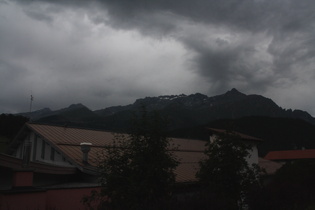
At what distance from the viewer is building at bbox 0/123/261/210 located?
10.7 metres

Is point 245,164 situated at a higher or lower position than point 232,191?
higher

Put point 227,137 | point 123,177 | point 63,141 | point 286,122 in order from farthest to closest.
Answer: point 286,122 → point 63,141 → point 227,137 → point 123,177

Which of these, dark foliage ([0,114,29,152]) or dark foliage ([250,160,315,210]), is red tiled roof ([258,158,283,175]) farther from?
dark foliage ([0,114,29,152])

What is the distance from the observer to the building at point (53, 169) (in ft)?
35.0

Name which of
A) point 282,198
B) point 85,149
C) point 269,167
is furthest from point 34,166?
point 269,167

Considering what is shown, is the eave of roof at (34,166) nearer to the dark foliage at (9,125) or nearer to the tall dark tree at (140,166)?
the tall dark tree at (140,166)

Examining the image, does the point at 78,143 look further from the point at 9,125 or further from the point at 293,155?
the point at 293,155

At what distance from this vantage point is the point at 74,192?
1248 centimetres

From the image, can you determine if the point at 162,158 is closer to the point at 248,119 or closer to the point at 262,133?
the point at 262,133

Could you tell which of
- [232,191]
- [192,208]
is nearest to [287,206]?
[232,191]

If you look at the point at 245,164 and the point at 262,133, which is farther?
the point at 262,133

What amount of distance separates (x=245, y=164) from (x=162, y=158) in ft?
18.7

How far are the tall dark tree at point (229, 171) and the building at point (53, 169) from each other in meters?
1.48

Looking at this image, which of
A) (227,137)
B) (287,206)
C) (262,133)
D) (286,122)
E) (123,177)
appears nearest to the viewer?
(123,177)
